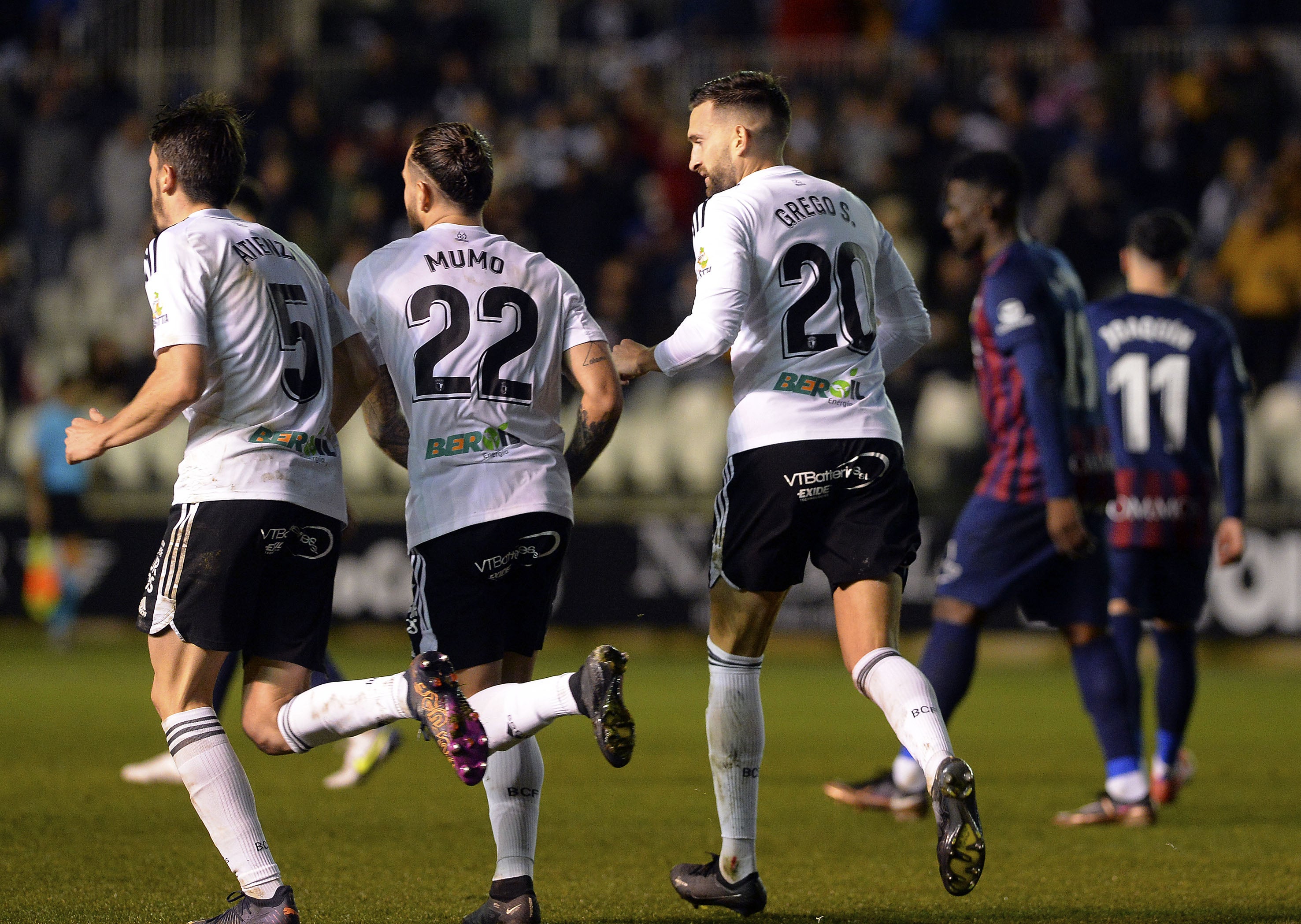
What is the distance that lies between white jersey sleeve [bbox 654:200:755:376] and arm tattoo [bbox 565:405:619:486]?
0.23 metres

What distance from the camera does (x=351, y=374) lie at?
4.67 metres

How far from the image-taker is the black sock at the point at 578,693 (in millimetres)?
4168

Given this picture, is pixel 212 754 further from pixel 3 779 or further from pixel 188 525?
pixel 3 779

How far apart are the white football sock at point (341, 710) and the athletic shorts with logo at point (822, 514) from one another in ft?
3.31

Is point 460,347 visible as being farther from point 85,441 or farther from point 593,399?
point 85,441

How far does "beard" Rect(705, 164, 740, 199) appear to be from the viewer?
193 inches

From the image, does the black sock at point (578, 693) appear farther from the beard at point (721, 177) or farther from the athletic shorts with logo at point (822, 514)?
the beard at point (721, 177)

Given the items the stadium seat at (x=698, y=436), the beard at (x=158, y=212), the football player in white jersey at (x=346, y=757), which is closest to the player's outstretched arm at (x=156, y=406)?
the beard at (x=158, y=212)

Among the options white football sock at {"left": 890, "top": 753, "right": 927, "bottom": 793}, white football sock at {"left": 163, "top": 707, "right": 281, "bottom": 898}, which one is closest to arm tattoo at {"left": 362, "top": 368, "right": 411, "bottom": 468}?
white football sock at {"left": 163, "top": 707, "right": 281, "bottom": 898}

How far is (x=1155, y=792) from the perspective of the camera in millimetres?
7039

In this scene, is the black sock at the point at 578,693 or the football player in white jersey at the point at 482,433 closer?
the black sock at the point at 578,693

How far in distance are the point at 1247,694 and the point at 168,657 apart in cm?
844

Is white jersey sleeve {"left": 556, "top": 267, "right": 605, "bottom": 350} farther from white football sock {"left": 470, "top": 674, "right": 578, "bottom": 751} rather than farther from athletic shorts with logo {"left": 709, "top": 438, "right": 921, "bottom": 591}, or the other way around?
white football sock {"left": 470, "top": 674, "right": 578, "bottom": 751}

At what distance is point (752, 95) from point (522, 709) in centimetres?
182
